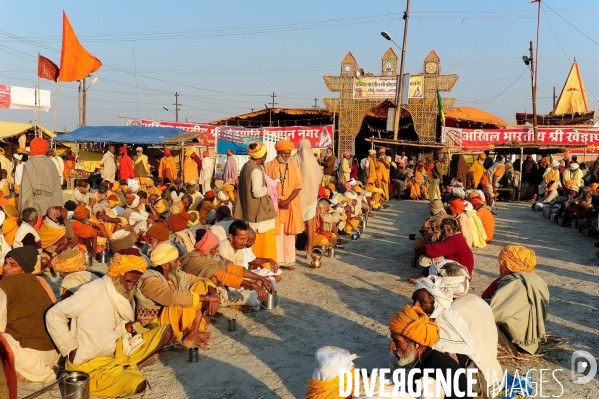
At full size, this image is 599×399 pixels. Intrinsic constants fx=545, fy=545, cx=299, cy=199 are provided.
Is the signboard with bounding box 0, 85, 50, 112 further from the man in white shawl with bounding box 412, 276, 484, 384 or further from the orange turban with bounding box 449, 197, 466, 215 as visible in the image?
the man in white shawl with bounding box 412, 276, 484, 384

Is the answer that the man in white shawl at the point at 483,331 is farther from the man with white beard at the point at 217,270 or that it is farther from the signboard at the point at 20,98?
the signboard at the point at 20,98

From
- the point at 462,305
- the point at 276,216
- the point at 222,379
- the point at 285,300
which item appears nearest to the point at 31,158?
the point at 276,216

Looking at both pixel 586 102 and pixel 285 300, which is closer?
pixel 285 300

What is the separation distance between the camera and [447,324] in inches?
129

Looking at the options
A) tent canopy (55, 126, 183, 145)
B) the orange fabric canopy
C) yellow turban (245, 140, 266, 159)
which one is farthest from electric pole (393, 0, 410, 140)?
yellow turban (245, 140, 266, 159)

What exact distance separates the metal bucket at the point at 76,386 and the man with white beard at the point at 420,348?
2012 mm

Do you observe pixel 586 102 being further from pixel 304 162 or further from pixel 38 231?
pixel 38 231

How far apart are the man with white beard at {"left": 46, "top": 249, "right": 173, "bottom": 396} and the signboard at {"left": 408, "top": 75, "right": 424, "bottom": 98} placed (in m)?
19.8

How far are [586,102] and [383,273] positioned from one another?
29.2m

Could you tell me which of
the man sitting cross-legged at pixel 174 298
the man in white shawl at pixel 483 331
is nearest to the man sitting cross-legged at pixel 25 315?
the man sitting cross-legged at pixel 174 298

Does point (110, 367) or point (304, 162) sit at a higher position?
point (304, 162)

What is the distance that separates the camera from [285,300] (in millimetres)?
6055

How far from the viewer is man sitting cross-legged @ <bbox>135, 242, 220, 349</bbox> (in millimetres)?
4129

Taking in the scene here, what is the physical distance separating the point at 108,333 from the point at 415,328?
220 cm
